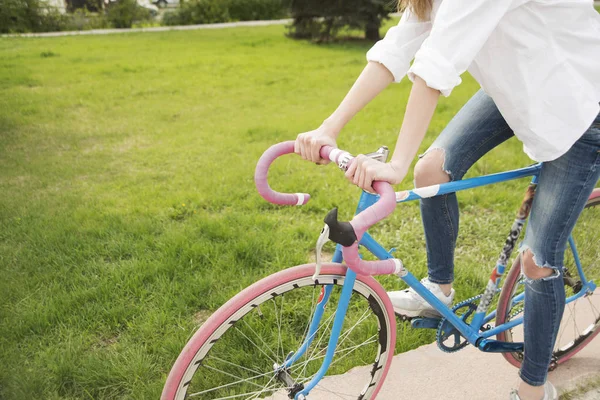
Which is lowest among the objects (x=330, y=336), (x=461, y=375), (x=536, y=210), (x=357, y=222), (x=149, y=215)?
(x=461, y=375)

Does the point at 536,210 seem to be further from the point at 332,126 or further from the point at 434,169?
the point at 332,126

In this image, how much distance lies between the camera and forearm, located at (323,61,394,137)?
1.69 m

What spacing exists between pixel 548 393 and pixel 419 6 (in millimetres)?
1622

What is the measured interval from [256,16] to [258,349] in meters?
20.8

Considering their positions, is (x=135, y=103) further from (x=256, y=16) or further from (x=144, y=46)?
(x=256, y=16)

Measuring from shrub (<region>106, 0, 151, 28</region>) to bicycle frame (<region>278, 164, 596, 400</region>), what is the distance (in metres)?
17.4

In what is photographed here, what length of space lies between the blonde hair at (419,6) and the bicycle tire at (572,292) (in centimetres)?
108

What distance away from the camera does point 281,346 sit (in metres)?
2.21

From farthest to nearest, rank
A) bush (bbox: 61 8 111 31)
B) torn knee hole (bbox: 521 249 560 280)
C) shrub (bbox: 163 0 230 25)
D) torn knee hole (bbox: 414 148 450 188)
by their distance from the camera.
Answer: shrub (bbox: 163 0 230 25) < bush (bbox: 61 8 111 31) < torn knee hole (bbox: 414 148 450 188) < torn knee hole (bbox: 521 249 560 280)

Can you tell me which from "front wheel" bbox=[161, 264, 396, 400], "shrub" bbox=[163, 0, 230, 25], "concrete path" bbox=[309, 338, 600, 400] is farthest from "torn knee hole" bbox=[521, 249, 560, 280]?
"shrub" bbox=[163, 0, 230, 25]

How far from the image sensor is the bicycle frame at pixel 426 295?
1634 millimetres

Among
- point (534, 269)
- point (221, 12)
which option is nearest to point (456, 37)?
point (534, 269)

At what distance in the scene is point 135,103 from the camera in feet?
22.4

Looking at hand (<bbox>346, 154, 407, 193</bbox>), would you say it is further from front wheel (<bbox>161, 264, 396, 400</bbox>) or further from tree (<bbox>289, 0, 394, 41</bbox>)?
tree (<bbox>289, 0, 394, 41</bbox>)
